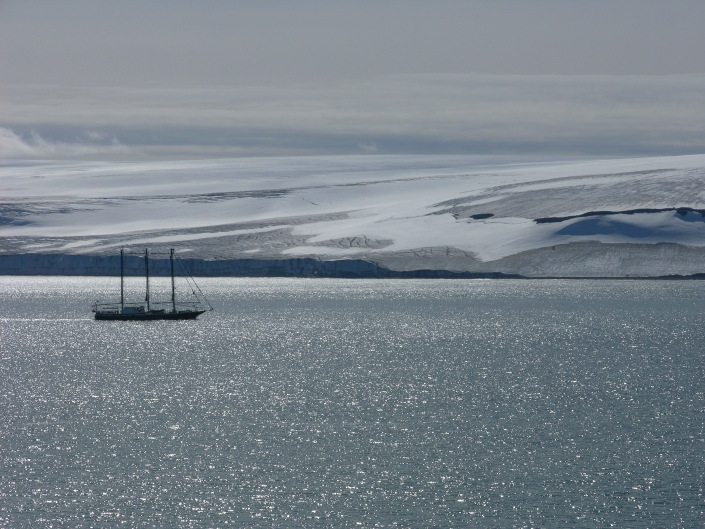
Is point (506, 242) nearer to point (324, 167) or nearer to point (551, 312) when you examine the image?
point (551, 312)

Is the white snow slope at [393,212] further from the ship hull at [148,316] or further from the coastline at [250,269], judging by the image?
the ship hull at [148,316]

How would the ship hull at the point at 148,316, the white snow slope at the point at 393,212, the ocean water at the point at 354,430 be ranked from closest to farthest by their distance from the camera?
the ocean water at the point at 354,430 → the ship hull at the point at 148,316 → the white snow slope at the point at 393,212

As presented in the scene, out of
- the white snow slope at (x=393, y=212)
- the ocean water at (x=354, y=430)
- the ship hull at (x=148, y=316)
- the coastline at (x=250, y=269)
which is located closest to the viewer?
the ocean water at (x=354, y=430)

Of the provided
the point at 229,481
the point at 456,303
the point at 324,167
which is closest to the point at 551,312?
the point at 456,303

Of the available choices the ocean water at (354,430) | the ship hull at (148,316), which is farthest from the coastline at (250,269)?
the ocean water at (354,430)

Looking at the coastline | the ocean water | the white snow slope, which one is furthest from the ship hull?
the white snow slope

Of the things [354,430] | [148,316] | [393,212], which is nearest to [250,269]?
[393,212]
